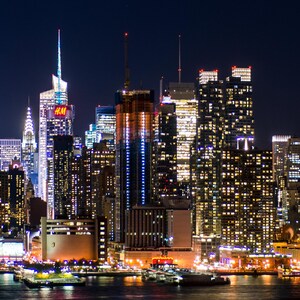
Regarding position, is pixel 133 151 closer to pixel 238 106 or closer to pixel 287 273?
pixel 238 106

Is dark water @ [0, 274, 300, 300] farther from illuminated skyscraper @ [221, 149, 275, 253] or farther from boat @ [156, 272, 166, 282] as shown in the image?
illuminated skyscraper @ [221, 149, 275, 253]

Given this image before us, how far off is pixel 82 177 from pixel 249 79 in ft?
94.2

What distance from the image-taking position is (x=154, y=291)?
348 ft

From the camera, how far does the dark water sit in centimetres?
9975

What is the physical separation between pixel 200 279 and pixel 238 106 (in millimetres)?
60111

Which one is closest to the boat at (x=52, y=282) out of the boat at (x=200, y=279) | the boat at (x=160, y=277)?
the boat at (x=160, y=277)

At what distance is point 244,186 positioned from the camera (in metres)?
149

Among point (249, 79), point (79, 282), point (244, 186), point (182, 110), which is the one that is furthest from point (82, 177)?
point (79, 282)

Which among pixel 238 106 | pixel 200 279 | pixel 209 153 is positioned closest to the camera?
pixel 200 279

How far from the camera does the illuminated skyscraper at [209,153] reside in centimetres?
15350

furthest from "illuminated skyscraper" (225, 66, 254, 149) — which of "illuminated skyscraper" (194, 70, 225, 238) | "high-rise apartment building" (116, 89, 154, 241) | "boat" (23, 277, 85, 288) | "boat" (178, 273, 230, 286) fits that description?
"boat" (23, 277, 85, 288)

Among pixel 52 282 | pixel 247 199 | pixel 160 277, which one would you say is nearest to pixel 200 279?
pixel 160 277

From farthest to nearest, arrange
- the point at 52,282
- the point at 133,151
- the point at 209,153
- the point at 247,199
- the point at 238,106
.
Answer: the point at 238,106 → the point at 133,151 → the point at 209,153 → the point at 247,199 → the point at 52,282

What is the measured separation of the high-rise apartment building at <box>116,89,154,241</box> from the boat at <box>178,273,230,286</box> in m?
36.9
